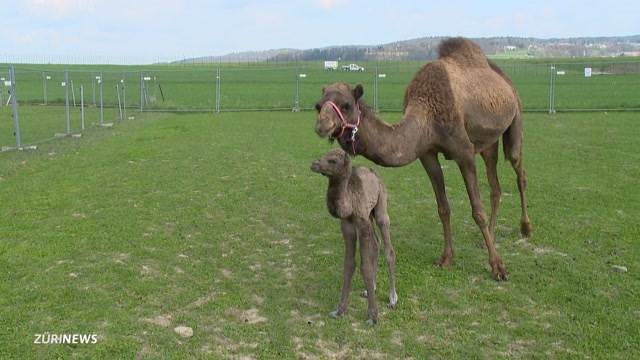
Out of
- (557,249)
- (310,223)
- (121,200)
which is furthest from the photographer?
(121,200)

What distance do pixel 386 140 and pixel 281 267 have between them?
2.12 meters

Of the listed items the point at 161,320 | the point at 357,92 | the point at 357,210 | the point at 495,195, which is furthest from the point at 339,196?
the point at 495,195

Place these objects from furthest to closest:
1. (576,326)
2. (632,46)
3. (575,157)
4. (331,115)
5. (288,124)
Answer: (632,46), (288,124), (575,157), (576,326), (331,115)

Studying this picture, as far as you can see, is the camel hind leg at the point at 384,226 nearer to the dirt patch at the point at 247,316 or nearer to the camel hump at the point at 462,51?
the dirt patch at the point at 247,316

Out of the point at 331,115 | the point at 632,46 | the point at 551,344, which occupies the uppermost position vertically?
the point at 632,46

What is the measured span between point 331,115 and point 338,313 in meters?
1.74

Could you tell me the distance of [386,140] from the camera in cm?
520

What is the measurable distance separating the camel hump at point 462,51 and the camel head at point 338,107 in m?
2.65

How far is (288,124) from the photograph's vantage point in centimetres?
2172

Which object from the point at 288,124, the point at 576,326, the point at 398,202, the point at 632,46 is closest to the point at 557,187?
the point at 398,202

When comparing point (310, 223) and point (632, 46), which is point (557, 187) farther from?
point (632, 46)

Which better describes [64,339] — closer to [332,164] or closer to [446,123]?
[332,164]

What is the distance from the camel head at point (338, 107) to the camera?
452 cm

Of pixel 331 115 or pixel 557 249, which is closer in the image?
pixel 331 115
